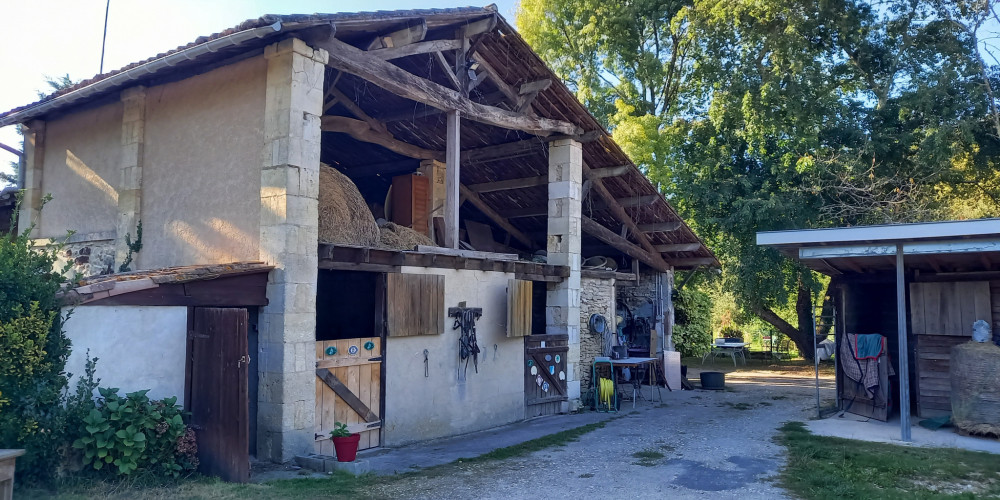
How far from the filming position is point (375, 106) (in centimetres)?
1150

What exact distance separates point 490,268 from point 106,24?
14610 millimetres

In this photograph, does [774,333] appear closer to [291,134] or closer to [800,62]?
[800,62]

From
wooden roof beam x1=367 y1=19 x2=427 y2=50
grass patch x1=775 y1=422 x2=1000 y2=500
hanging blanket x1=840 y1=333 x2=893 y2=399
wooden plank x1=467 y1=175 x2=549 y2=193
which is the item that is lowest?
grass patch x1=775 y1=422 x2=1000 y2=500

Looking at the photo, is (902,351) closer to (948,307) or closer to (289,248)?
(948,307)

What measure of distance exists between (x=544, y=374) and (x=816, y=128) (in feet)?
32.1

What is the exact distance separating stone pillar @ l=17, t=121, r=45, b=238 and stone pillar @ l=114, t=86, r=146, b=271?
90.7 inches

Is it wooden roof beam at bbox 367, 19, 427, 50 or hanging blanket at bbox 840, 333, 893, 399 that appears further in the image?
hanging blanket at bbox 840, 333, 893, 399

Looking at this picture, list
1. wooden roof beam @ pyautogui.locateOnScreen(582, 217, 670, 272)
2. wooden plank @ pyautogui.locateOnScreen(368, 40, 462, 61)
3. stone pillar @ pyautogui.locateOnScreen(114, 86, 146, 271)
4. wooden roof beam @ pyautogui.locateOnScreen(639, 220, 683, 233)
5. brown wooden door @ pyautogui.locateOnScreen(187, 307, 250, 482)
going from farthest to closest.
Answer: wooden roof beam @ pyautogui.locateOnScreen(639, 220, 683, 233)
wooden roof beam @ pyautogui.locateOnScreen(582, 217, 670, 272)
stone pillar @ pyautogui.locateOnScreen(114, 86, 146, 271)
wooden plank @ pyautogui.locateOnScreen(368, 40, 462, 61)
brown wooden door @ pyautogui.locateOnScreen(187, 307, 250, 482)

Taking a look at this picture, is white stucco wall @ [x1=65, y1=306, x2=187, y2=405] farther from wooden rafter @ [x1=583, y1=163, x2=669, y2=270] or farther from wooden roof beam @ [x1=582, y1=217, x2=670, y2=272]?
wooden roof beam @ [x1=582, y1=217, x2=670, y2=272]

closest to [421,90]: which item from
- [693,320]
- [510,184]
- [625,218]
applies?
[510,184]

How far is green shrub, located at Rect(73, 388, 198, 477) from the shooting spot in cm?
586

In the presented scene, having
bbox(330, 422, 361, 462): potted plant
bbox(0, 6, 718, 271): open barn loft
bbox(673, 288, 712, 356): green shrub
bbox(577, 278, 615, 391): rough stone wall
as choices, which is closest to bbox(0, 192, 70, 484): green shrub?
bbox(330, 422, 361, 462): potted plant

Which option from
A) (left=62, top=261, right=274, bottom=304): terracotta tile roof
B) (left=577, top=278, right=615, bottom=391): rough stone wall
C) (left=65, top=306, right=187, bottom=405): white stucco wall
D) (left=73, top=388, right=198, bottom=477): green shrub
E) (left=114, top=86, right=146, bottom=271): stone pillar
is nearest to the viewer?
(left=73, top=388, right=198, bottom=477): green shrub

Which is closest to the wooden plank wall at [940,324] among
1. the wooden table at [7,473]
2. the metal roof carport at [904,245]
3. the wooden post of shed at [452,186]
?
the metal roof carport at [904,245]
